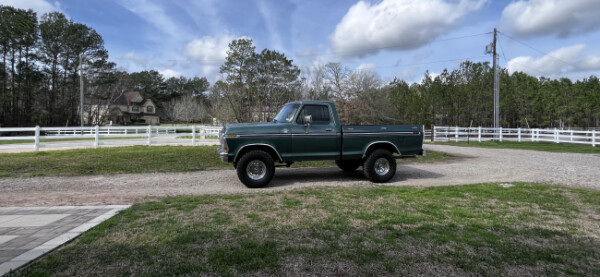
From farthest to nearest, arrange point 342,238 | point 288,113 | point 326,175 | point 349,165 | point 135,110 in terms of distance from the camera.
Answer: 1. point 135,110
2. point 326,175
3. point 349,165
4. point 288,113
5. point 342,238

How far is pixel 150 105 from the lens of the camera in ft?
257

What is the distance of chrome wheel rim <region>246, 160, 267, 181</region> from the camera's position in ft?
25.5

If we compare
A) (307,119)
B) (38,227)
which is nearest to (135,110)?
(307,119)

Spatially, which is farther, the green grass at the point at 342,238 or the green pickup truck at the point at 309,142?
the green pickup truck at the point at 309,142

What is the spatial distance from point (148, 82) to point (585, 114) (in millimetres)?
85956

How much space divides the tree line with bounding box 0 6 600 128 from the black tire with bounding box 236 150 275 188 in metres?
23.5

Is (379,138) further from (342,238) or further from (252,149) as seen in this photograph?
(342,238)

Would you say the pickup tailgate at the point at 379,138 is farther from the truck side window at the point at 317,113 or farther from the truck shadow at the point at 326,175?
the truck shadow at the point at 326,175

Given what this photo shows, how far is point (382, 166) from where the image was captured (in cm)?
859

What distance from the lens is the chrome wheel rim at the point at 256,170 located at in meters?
7.76

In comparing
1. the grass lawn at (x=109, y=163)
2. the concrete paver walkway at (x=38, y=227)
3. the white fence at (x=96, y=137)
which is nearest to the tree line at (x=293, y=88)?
the white fence at (x=96, y=137)

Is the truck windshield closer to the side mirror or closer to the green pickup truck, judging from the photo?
the green pickup truck

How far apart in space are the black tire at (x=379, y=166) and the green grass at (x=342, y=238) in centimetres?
204

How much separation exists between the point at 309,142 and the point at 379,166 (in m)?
1.99
